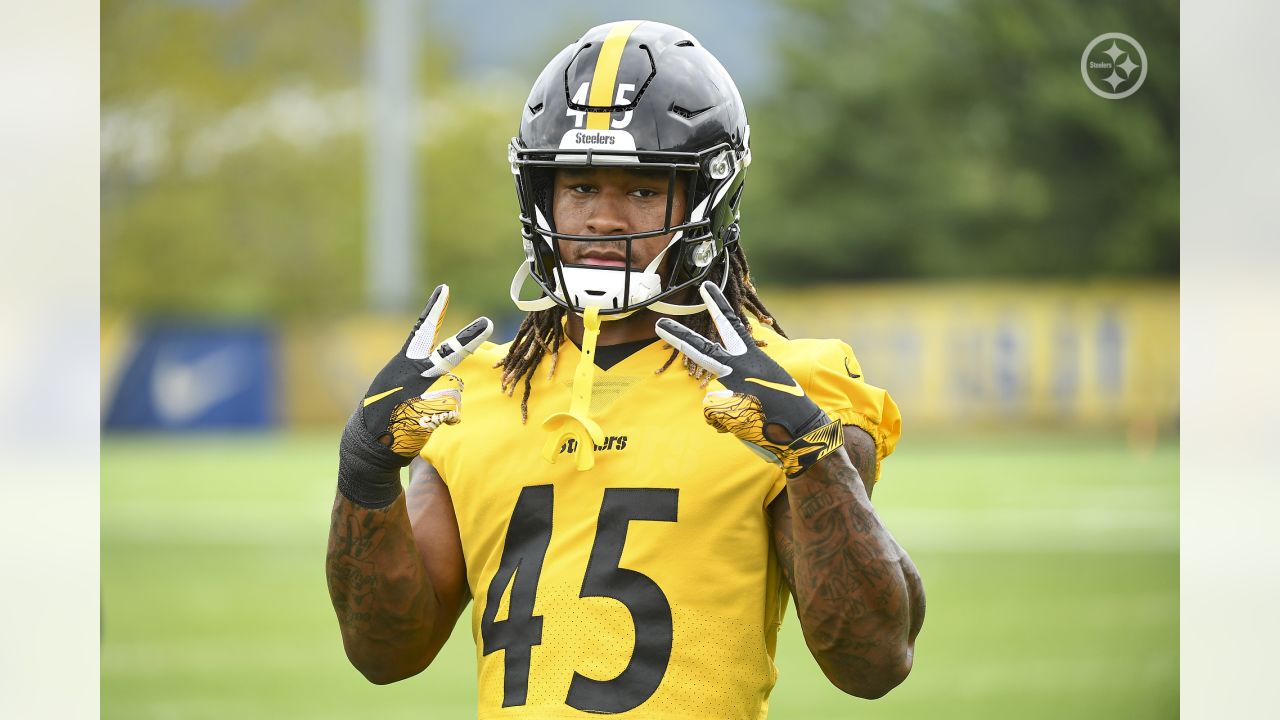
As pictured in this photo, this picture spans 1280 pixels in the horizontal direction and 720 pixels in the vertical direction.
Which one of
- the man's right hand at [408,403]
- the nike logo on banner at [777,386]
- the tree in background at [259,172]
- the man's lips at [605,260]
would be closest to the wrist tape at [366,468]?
the man's right hand at [408,403]

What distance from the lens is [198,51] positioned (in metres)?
29.8

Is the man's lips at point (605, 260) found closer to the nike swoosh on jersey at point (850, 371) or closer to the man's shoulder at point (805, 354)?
the man's shoulder at point (805, 354)

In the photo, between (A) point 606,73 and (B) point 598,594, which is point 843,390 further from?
(A) point 606,73

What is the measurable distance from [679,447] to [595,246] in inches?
12.1

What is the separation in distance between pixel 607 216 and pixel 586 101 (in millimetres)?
170

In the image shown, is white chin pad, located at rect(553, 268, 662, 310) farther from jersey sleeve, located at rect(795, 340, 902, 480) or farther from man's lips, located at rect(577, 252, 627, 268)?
jersey sleeve, located at rect(795, 340, 902, 480)

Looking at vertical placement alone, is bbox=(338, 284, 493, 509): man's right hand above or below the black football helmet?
below

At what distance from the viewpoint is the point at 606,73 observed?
2344 mm

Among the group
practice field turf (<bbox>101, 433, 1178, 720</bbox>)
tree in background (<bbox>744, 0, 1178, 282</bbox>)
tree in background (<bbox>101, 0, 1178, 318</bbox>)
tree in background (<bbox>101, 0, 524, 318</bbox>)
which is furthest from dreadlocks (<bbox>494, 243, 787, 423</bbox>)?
tree in background (<bbox>101, 0, 524, 318</bbox>)

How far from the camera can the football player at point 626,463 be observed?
2.13m

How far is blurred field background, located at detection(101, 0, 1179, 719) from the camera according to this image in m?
7.64

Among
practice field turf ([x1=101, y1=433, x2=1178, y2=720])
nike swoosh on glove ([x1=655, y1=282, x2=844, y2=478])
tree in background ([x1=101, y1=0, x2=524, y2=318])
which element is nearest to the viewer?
nike swoosh on glove ([x1=655, y1=282, x2=844, y2=478])

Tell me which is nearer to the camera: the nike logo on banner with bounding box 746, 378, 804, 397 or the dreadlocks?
the nike logo on banner with bounding box 746, 378, 804, 397

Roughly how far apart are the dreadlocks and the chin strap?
9cm
